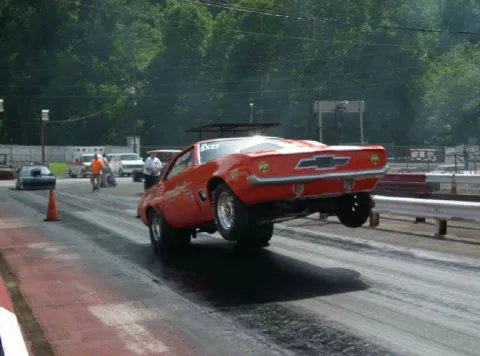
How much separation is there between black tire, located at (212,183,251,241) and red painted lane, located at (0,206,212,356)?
151 cm

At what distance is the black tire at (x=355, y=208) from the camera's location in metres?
8.79

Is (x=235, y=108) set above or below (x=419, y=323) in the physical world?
above

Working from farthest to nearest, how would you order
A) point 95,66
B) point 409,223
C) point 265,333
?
point 95,66 → point 409,223 → point 265,333

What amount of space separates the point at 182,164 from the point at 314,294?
12.0 feet

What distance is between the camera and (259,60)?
67062 millimetres

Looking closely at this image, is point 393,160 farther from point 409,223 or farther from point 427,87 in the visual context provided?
point 409,223

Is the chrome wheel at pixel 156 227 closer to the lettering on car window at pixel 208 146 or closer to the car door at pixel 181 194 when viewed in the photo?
the car door at pixel 181 194

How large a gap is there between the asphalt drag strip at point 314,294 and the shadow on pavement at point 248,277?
0.04 ft

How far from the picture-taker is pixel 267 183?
771cm

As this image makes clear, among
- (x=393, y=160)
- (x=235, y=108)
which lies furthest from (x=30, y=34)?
(x=393, y=160)

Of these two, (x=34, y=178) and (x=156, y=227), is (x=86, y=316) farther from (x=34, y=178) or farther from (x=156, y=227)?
(x=34, y=178)

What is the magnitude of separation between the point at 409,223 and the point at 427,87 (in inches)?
1763

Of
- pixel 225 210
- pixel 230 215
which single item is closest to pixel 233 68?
pixel 225 210

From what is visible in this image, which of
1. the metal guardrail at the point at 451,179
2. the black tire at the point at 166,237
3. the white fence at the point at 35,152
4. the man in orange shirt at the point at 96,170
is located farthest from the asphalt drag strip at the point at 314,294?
the white fence at the point at 35,152
